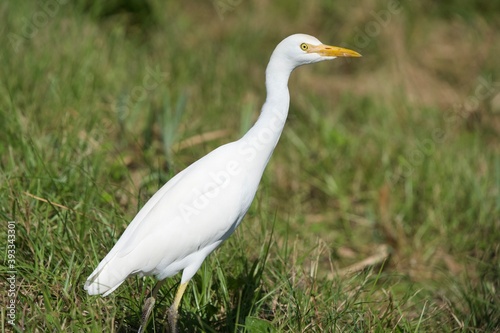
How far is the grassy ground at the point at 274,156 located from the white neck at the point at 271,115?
25.2 inches

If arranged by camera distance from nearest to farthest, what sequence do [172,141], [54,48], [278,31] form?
[172,141] → [54,48] → [278,31]

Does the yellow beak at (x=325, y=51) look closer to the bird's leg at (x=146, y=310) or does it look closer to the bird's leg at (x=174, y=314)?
the bird's leg at (x=174, y=314)

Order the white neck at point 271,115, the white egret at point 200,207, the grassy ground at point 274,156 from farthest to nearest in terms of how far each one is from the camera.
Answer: the grassy ground at point 274,156
the white neck at point 271,115
the white egret at point 200,207

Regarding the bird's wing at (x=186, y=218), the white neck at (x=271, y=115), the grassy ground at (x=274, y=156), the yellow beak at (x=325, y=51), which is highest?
the yellow beak at (x=325, y=51)

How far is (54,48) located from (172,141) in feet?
4.60

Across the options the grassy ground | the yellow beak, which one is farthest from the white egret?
the grassy ground

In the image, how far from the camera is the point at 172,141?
4.68 m

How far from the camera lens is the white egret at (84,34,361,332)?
2818mm

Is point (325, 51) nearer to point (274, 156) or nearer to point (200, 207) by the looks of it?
point (200, 207)

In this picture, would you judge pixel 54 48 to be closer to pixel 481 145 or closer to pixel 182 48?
pixel 182 48

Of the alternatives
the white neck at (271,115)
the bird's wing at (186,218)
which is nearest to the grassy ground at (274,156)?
the bird's wing at (186,218)

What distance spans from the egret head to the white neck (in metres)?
0.03

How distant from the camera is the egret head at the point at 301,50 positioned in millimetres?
3010

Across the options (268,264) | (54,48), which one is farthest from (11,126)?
(268,264)
